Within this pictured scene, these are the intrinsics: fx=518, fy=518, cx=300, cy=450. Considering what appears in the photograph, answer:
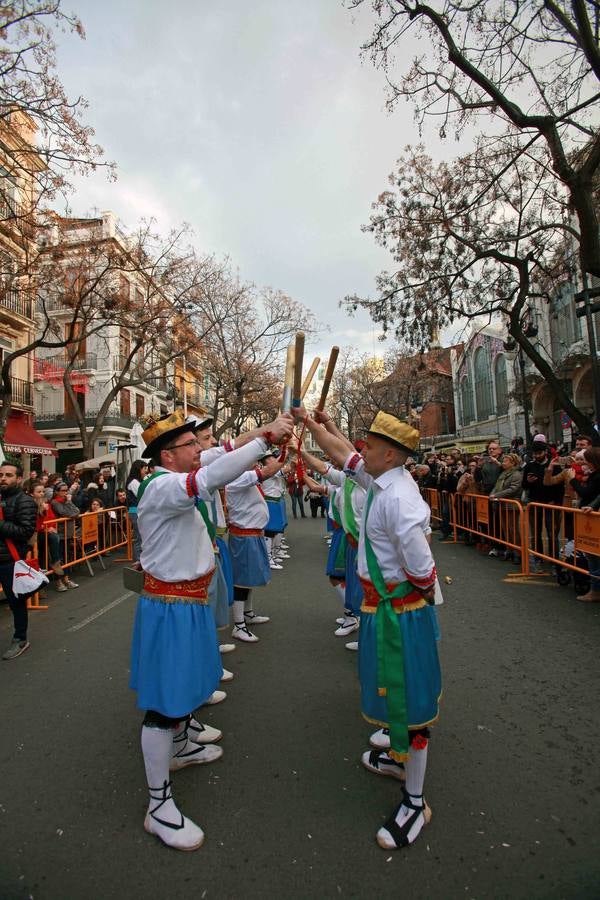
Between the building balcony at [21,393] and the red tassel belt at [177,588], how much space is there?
23.2 meters

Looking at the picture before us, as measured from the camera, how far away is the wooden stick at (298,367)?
253cm

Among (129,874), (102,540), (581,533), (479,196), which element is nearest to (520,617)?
(581,533)

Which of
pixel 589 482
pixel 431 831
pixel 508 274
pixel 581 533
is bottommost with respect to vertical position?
pixel 431 831

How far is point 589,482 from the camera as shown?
22.0 feet

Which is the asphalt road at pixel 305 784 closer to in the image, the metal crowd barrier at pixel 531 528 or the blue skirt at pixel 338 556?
the blue skirt at pixel 338 556

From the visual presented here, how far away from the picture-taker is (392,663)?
8.09 feet

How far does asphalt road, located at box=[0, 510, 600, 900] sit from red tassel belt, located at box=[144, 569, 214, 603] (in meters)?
1.10

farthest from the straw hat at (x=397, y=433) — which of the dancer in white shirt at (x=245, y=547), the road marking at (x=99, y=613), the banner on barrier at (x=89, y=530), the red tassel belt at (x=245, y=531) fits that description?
the banner on barrier at (x=89, y=530)

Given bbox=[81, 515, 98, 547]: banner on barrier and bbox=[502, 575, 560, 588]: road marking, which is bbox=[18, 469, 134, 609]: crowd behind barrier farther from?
A: bbox=[502, 575, 560, 588]: road marking

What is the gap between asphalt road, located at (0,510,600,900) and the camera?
2.21 m

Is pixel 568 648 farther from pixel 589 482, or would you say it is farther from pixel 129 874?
pixel 129 874

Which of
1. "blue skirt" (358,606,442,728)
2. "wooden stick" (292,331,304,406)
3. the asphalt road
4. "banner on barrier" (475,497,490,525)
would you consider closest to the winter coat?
the asphalt road

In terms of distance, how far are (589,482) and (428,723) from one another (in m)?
5.36

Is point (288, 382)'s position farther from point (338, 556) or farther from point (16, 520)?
point (16, 520)
